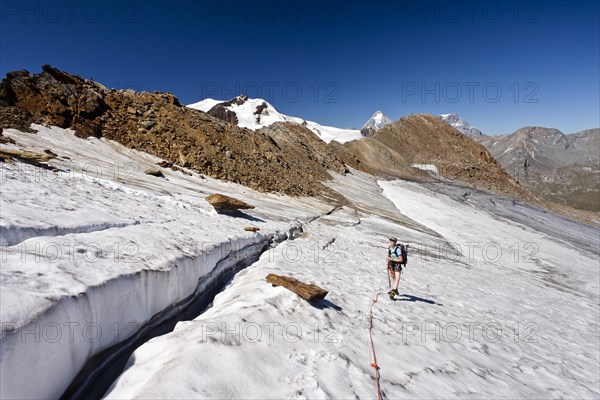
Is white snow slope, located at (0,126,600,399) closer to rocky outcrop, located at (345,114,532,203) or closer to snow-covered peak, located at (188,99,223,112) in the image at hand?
rocky outcrop, located at (345,114,532,203)

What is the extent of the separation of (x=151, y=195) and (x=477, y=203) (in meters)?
48.0

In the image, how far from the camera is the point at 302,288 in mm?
7262

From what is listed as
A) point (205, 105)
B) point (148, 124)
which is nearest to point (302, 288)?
point (148, 124)

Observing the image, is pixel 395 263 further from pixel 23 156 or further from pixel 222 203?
pixel 23 156

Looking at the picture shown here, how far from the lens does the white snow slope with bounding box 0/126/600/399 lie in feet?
13.2

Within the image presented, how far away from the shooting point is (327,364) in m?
5.15

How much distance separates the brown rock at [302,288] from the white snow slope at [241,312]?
163mm

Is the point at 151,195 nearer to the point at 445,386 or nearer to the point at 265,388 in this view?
the point at 265,388

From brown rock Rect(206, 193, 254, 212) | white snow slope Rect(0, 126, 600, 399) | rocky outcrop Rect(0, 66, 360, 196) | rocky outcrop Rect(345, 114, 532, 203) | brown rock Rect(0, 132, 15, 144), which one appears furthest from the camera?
rocky outcrop Rect(345, 114, 532, 203)

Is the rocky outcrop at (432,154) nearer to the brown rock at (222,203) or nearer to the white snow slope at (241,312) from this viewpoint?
the white snow slope at (241,312)

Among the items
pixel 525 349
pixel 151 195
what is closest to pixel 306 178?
pixel 151 195

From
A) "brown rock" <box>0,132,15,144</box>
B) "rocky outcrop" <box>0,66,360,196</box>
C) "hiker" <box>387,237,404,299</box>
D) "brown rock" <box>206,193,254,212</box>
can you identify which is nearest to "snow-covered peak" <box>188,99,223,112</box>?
"rocky outcrop" <box>0,66,360,196</box>

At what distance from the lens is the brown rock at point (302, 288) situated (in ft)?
23.4

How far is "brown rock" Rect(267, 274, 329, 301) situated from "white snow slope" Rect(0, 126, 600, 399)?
0.16 metres
